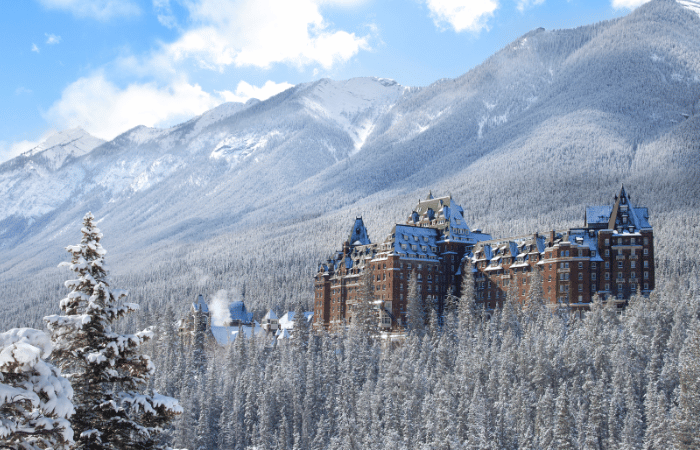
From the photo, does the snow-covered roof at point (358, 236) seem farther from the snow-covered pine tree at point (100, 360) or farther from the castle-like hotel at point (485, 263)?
the snow-covered pine tree at point (100, 360)

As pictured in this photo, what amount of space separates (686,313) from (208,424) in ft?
256

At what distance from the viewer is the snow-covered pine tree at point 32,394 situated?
14.7 m

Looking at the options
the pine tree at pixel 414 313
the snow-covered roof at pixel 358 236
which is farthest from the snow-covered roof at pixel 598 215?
the snow-covered roof at pixel 358 236

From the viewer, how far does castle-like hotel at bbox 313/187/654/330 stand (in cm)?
12012

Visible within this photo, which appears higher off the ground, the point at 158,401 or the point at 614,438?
the point at 158,401

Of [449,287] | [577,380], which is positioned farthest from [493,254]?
[577,380]

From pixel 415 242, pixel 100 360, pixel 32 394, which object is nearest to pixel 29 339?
pixel 32 394

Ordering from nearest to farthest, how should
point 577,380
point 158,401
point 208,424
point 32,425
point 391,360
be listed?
point 32,425
point 158,401
point 577,380
point 391,360
point 208,424

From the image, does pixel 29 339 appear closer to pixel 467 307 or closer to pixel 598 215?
pixel 467 307

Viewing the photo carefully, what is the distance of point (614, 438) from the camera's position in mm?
86875

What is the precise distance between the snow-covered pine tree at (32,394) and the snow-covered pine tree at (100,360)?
5326 mm

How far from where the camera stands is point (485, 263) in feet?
448

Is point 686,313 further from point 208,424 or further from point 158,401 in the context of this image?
point 158,401

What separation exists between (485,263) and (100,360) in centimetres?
12030
